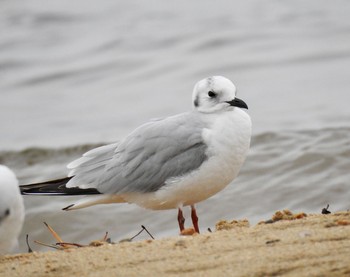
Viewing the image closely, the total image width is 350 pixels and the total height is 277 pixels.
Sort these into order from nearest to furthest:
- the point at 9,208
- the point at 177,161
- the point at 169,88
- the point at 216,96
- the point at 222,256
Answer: the point at 222,256, the point at 9,208, the point at 177,161, the point at 216,96, the point at 169,88

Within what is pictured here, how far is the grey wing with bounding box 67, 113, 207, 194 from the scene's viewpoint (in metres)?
5.91

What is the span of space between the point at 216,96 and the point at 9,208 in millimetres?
2011

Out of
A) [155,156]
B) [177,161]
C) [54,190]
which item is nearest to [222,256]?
[177,161]

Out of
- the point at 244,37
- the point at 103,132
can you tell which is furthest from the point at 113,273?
the point at 244,37

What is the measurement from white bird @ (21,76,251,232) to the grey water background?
1950 mm

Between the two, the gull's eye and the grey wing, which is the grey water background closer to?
the grey wing

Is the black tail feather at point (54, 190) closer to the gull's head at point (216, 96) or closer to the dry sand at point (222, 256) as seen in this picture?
the gull's head at point (216, 96)

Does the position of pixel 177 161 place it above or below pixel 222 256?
above

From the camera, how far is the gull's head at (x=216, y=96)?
603 centimetres

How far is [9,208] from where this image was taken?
15.0 ft

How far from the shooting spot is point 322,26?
14.7 metres

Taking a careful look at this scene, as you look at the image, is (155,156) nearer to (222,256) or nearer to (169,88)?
(222,256)

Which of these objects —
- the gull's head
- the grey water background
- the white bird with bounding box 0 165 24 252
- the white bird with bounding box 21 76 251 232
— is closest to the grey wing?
the white bird with bounding box 21 76 251 232

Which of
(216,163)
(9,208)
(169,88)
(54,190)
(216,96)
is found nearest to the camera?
(9,208)
